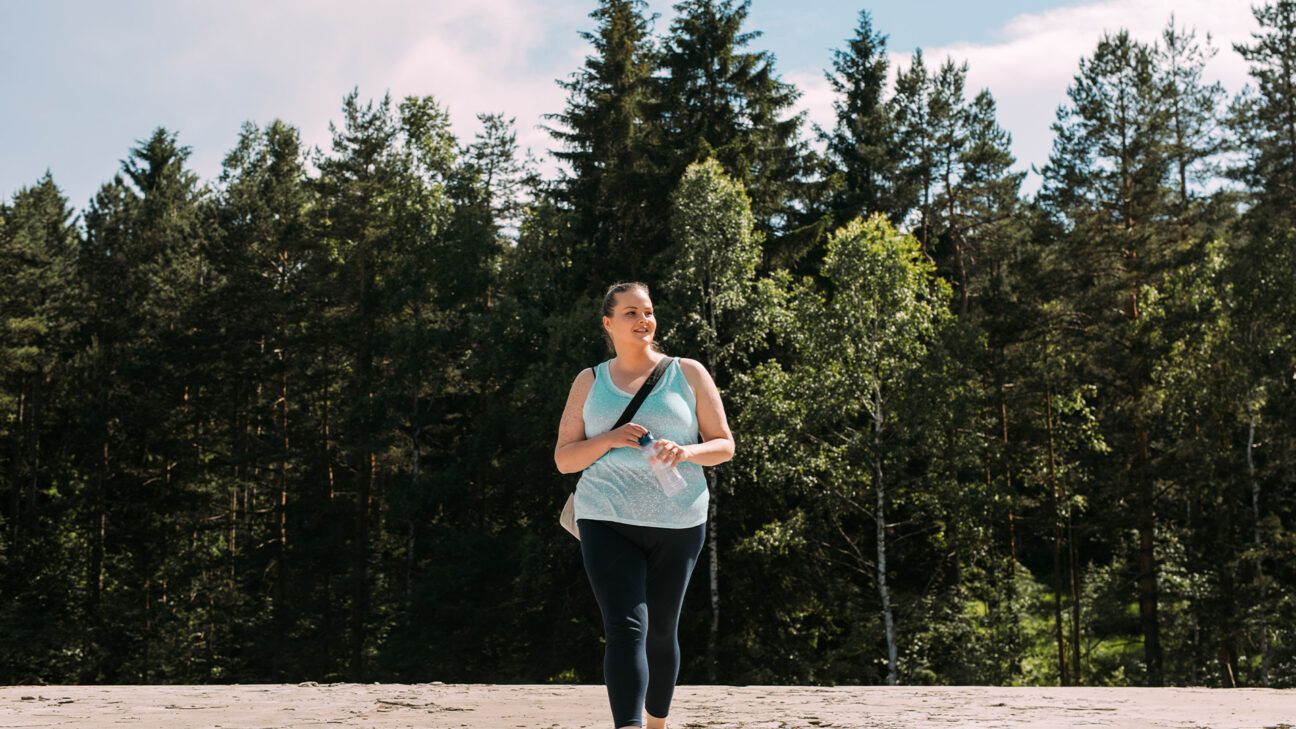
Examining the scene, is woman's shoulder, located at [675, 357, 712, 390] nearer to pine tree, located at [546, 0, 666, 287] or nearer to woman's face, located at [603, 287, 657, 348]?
woman's face, located at [603, 287, 657, 348]

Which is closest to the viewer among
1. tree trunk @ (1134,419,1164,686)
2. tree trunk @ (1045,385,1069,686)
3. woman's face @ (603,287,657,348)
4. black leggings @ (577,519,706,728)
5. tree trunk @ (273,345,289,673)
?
black leggings @ (577,519,706,728)

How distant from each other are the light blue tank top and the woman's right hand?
65mm

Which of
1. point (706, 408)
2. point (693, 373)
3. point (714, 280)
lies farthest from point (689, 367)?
point (714, 280)

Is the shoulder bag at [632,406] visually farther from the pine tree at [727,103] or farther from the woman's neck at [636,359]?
the pine tree at [727,103]

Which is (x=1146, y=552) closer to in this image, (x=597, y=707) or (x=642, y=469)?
(x=597, y=707)

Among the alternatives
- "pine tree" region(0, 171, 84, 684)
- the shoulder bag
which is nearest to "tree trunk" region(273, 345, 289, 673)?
"pine tree" region(0, 171, 84, 684)

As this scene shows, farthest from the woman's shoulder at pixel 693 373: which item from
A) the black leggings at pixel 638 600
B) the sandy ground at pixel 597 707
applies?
the sandy ground at pixel 597 707

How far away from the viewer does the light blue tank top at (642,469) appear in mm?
4547

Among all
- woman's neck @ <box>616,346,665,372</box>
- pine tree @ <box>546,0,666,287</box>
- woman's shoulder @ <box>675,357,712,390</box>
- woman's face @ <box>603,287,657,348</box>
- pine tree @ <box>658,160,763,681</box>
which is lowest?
woman's shoulder @ <box>675,357,712,390</box>

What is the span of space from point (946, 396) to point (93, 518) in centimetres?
2680

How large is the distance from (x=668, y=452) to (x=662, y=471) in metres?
0.10

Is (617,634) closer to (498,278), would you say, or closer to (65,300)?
(498,278)

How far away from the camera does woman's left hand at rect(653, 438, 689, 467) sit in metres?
4.45

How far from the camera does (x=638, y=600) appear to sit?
446 centimetres
